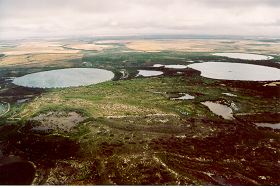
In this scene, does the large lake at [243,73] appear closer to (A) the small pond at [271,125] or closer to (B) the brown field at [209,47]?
(A) the small pond at [271,125]

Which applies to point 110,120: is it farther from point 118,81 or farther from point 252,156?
point 118,81

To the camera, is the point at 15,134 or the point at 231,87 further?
the point at 231,87

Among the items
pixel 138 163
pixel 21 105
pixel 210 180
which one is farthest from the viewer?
pixel 21 105

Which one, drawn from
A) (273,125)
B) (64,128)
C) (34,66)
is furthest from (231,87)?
(34,66)

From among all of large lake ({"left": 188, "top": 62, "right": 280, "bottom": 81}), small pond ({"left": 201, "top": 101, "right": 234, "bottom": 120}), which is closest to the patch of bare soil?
small pond ({"left": 201, "top": 101, "right": 234, "bottom": 120})

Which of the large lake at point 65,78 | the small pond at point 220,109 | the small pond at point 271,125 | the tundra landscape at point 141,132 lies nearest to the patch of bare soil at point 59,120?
the tundra landscape at point 141,132

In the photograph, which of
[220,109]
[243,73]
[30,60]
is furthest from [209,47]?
[220,109]
